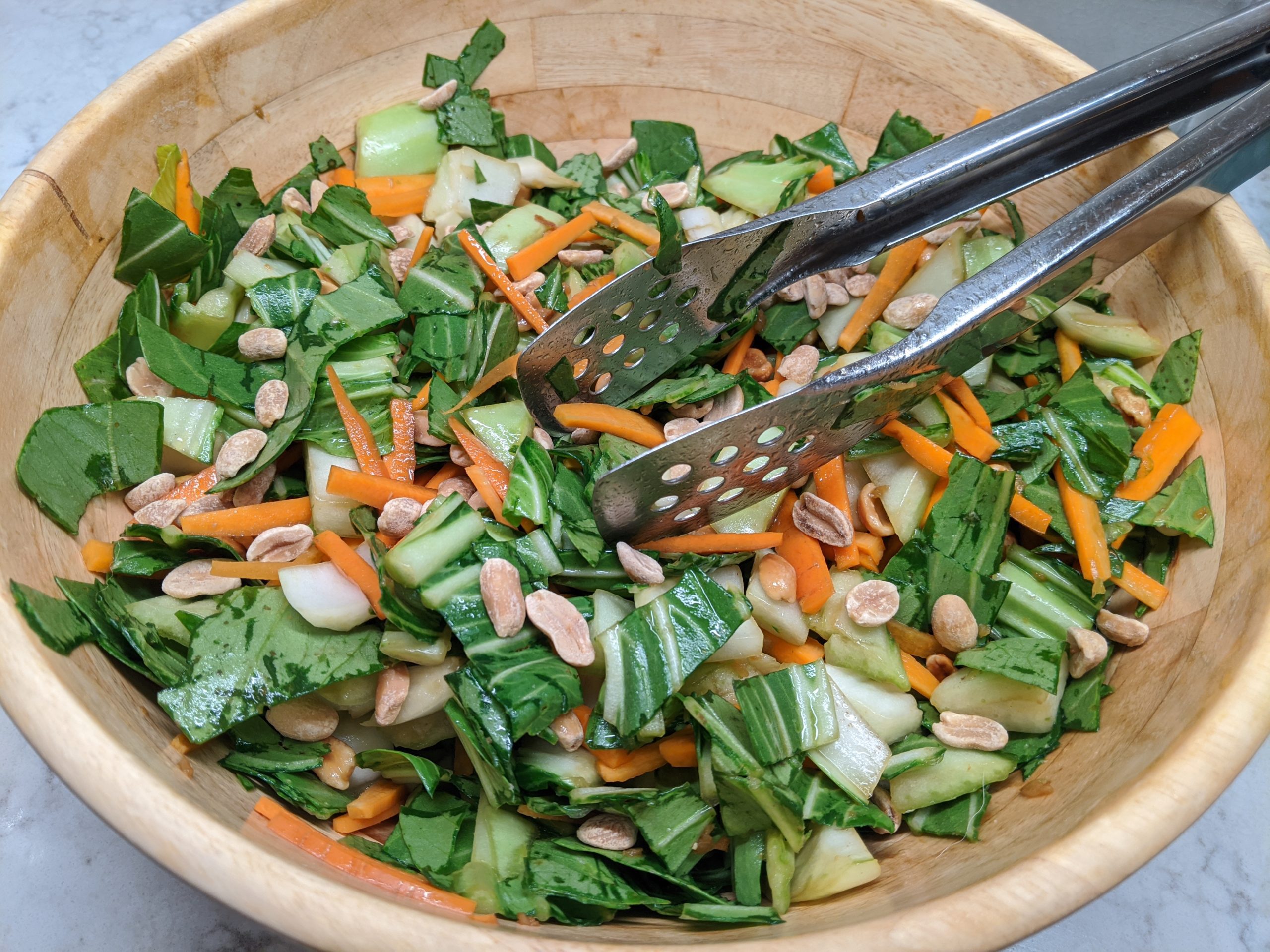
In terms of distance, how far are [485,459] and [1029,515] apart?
48.3 inches

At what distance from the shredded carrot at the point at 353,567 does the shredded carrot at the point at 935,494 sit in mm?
1193

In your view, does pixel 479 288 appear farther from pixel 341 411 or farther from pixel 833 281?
pixel 833 281

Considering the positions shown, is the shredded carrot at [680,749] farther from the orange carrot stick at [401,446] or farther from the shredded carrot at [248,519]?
the shredded carrot at [248,519]

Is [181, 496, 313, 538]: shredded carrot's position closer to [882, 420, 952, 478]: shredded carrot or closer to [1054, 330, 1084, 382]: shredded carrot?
[882, 420, 952, 478]: shredded carrot

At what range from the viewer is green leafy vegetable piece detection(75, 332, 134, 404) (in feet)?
6.46

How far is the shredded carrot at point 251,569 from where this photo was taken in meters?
1.77

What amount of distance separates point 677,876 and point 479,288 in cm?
142

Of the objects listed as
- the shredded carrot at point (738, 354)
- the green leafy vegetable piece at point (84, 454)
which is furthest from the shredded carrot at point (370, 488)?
the shredded carrot at point (738, 354)

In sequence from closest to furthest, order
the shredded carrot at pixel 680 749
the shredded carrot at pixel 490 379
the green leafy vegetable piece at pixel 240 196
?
the shredded carrot at pixel 680 749 < the shredded carrot at pixel 490 379 < the green leafy vegetable piece at pixel 240 196

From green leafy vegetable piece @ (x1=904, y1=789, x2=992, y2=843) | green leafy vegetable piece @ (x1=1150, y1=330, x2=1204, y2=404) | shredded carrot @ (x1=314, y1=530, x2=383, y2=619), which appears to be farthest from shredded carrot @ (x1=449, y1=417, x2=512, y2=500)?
green leafy vegetable piece @ (x1=1150, y1=330, x2=1204, y2=404)

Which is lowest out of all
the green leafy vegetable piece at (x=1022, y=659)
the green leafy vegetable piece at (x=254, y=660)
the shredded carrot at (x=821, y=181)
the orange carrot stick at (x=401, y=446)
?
the green leafy vegetable piece at (x=1022, y=659)

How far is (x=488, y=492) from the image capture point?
1.84 metres

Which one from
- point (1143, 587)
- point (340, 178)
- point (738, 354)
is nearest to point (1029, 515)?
point (1143, 587)

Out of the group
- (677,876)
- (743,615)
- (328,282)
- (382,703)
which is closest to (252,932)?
(382,703)
